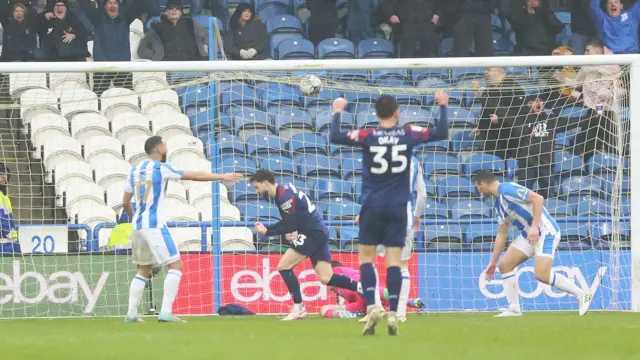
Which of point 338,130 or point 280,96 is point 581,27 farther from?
point 338,130

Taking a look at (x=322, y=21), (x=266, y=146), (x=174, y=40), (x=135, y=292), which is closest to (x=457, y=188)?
(x=266, y=146)

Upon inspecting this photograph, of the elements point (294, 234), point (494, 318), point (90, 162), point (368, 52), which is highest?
point (368, 52)

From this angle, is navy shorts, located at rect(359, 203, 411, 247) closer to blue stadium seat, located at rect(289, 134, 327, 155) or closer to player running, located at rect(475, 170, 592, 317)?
player running, located at rect(475, 170, 592, 317)

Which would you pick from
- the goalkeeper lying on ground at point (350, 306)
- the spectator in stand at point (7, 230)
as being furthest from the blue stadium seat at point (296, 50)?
the goalkeeper lying on ground at point (350, 306)

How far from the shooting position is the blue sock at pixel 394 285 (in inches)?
403

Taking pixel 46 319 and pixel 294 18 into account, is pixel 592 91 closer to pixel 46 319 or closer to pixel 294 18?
pixel 294 18

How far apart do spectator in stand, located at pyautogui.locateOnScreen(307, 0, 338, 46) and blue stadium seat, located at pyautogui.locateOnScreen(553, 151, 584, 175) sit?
18.0 ft

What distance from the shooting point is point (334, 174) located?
1725 centimetres

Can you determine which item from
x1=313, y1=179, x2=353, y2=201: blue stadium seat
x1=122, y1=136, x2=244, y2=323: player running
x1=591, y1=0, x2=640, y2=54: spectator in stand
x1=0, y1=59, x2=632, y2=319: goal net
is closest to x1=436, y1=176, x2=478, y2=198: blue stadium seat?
x1=0, y1=59, x2=632, y2=319: goal net

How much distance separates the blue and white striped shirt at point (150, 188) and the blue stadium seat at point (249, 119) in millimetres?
4141

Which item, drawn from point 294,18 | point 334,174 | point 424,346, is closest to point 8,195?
point 334,174

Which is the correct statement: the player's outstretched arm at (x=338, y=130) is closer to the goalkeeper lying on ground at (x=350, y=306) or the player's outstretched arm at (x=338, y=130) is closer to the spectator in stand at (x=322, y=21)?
the goalkeeper lying on ground at (x=350, y=306)

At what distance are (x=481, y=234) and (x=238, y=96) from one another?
407cm

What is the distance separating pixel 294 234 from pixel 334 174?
336 centimetres
